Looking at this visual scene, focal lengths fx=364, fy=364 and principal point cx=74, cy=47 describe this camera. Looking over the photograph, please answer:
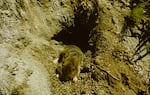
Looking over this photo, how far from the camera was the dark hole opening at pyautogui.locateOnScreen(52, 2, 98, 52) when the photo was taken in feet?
17.9

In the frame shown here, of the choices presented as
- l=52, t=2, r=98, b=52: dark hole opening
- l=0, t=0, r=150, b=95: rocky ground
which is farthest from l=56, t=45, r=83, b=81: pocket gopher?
l=52, t=2, r=98, b=52: dark hole opening

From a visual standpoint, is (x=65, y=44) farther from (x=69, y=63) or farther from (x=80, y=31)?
(x=69, y=63)

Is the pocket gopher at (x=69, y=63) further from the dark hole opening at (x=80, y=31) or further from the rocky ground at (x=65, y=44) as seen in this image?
the dark hole opening at (x=80, y=31)

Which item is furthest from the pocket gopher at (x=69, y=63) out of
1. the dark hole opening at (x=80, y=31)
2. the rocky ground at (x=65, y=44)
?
the dark hole opening at (x=80, y=31)

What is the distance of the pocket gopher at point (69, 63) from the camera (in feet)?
16.9

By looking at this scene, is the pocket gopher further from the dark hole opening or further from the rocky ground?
the dark hole opening

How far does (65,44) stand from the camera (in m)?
5.55

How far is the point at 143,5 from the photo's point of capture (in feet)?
17.9

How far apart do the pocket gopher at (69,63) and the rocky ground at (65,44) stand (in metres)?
0.07

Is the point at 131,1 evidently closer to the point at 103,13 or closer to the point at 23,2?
the point at 103,13

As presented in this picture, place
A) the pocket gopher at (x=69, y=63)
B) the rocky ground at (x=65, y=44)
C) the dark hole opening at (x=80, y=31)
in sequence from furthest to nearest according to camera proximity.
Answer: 1. the dark hole opening at (x=80, y=31)
2. the pocket gopher at (x=69, y=63)
3. the rocky ground at (x=65, y=44)

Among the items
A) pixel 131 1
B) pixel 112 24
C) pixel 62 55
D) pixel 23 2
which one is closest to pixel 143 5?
pixel 131 1

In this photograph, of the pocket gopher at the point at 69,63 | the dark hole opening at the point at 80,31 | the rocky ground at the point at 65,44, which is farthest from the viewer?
the dark hole opening at the point at 80,31

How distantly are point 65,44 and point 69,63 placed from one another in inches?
17.6
